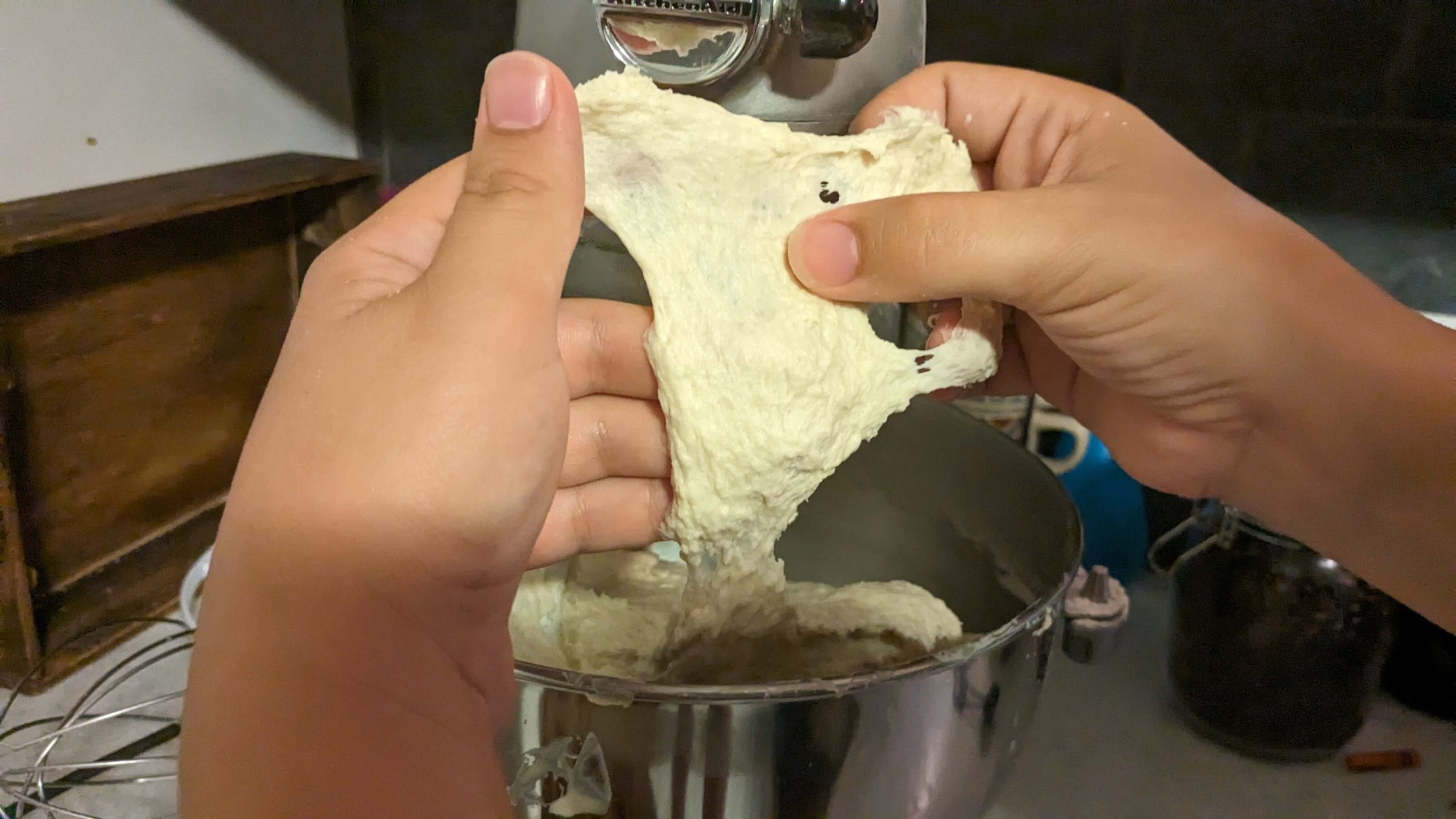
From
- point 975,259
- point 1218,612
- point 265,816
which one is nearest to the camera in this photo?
point 265,816

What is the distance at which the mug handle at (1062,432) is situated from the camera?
805mm

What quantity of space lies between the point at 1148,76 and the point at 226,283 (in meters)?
0.86

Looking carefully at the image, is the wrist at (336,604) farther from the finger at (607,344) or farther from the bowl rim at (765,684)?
the finger at (607,344)

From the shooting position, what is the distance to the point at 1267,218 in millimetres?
488

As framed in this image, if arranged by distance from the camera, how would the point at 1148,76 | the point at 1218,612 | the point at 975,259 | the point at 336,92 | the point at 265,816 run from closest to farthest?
the point at 265,816
the point at 975,259
the point at 1218,612
the point at 1148,76
the point at 336,92

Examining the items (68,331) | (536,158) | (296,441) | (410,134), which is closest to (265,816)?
(296,441)

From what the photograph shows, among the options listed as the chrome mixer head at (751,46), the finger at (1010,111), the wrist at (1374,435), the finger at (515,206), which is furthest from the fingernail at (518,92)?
the wrist at (1374,435)

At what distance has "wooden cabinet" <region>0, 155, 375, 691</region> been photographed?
0.64 m

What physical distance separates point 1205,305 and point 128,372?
2.58 ft

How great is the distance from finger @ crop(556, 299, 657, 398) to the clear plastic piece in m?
0.22

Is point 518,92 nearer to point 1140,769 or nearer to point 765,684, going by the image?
point 765,684

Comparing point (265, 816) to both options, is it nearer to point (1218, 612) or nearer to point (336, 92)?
point (1218, 612)

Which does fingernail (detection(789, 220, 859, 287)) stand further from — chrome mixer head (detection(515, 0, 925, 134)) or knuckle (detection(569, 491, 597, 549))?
knuckle (detection(569, 491, 597, 549))

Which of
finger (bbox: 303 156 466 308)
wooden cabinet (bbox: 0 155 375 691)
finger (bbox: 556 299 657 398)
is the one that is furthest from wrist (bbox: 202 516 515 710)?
wooden cabinet (bbox: 0 155 375 691)
